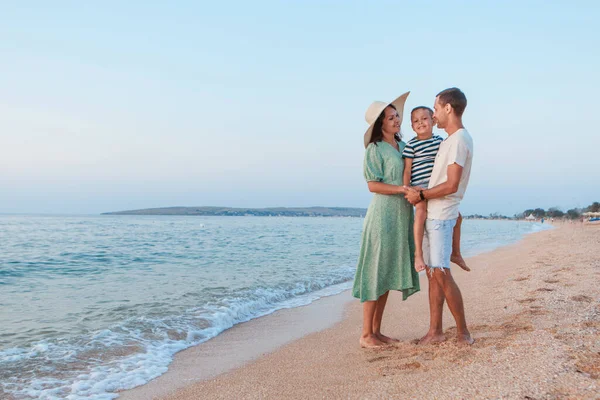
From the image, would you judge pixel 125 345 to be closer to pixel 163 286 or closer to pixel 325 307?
pixel 325 307

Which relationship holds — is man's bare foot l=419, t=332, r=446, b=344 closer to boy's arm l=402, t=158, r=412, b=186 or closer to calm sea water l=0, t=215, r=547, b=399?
boy's arm l=402, t=158, r=412, b=186

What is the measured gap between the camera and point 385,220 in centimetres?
375

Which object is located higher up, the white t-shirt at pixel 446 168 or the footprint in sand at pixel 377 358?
the white t-shirt at pixel 446 168

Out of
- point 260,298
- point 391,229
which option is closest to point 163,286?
point 260,298

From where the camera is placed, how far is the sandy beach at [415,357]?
8.20ft

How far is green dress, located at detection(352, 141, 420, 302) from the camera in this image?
373 centimetres

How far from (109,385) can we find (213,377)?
2.57 ft

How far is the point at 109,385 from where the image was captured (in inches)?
139

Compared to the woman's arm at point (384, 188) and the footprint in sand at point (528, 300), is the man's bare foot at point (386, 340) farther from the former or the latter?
the footprint in sand at point (528, 300)

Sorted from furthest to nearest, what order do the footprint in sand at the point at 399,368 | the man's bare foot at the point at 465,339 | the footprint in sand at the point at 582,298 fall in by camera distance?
the footprint in sand at the point at 582,298
the man's bare foot at the point at 465,339
the footprint in sand at the point at 399,368

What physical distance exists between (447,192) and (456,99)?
697mm

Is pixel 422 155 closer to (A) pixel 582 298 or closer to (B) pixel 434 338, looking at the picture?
(B) pixel 434 338

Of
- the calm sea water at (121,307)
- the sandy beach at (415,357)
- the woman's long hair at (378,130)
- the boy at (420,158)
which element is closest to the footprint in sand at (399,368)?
the sandy beach at (415,357)

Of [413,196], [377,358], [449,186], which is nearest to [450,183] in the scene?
[449,186]
